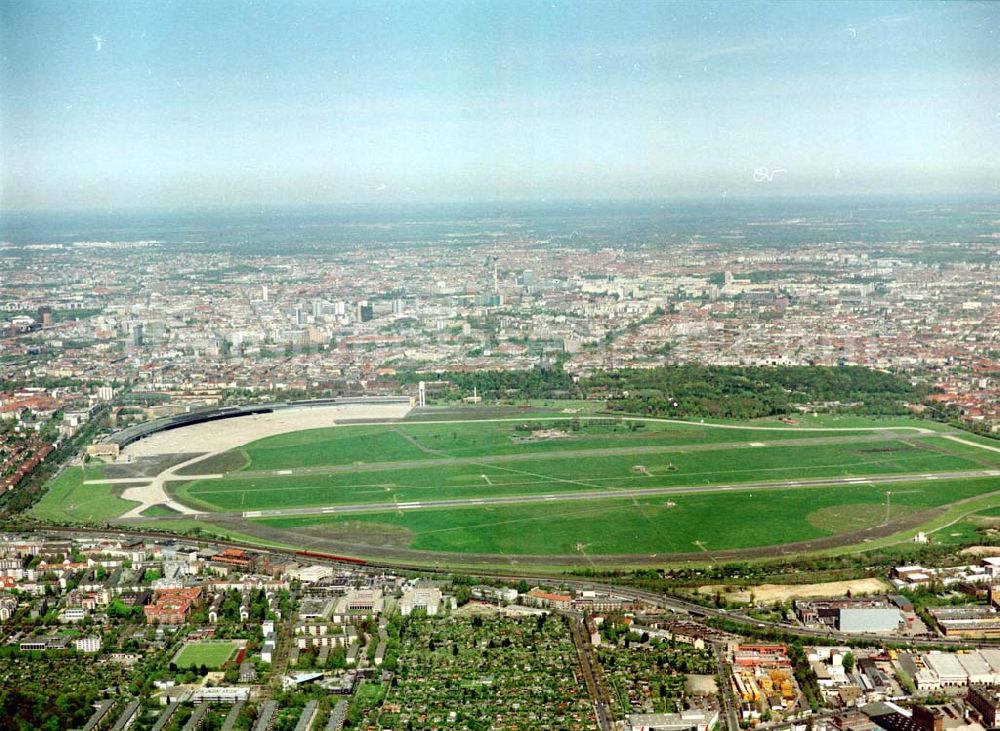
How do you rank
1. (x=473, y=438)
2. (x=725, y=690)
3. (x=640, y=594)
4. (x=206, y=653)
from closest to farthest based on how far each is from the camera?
(x=725, y=690) < (x=206, y=653) < (x=640, y=594) < (x=473, y=438)

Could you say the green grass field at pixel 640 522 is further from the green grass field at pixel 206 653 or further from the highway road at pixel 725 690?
the green grass field at pixel 206 653

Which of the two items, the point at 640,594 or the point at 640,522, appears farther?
the point at 640,522

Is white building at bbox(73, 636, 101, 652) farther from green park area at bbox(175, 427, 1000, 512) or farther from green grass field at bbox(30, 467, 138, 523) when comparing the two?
green park area at bbox(175, 427, 1000, 512)

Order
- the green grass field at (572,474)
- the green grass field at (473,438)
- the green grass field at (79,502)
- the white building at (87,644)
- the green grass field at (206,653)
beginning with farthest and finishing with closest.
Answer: the green grass field at (473,438)
the green grass field at (572,474)
the green grass field at (79,502)
the white building at (87,644)
the green grass field at (206,653)

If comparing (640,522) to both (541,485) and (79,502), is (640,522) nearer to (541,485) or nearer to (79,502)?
(541,485)

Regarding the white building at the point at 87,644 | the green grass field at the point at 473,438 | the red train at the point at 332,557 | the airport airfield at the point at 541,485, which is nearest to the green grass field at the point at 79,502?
the airport airfield at the point at 541,485

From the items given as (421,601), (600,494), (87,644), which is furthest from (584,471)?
(87,644)

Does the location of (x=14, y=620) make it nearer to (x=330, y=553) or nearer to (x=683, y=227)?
(x=330, y=553)
